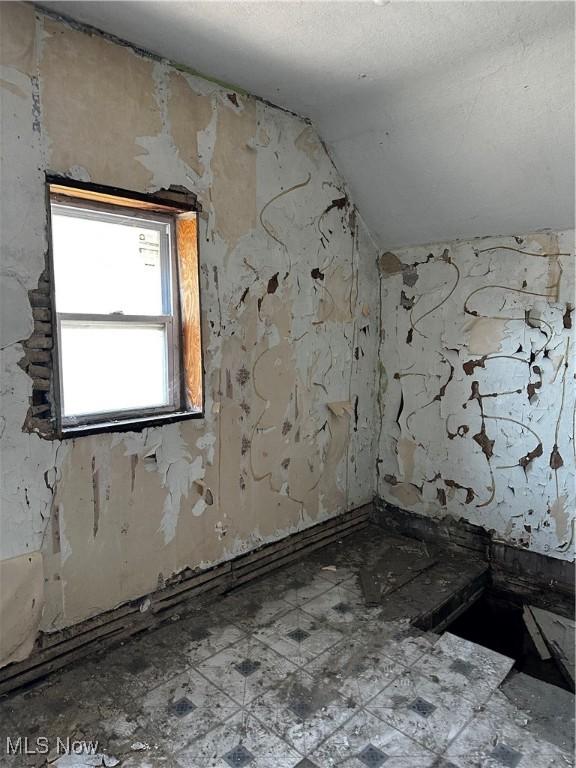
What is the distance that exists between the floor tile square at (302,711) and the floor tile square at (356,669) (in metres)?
0.05

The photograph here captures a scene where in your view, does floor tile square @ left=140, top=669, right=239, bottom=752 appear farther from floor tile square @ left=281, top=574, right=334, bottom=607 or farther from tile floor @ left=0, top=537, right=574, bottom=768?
floor tile square @ left=281, top=574, right=334, bottom=607

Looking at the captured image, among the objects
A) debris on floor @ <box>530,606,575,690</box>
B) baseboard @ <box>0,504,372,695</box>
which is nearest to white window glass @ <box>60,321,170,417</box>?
baseboard @ <box>0,504,372,695</box>

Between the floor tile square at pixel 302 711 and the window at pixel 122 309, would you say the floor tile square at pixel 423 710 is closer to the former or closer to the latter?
the floor tile square at pixel 302 711

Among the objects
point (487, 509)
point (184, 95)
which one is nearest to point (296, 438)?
point (487, 509)

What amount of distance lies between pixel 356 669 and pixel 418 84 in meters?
2.50

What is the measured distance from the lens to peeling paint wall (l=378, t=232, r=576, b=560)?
2.69 metres

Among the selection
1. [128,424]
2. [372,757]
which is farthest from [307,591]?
[128,424]

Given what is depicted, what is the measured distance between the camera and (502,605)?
2904 mm

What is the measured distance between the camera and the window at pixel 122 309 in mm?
2037

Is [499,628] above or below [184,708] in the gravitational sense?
below

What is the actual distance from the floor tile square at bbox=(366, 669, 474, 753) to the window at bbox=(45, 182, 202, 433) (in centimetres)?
141

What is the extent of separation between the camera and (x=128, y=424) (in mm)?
2160

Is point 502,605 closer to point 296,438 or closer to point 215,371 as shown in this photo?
point 296,438

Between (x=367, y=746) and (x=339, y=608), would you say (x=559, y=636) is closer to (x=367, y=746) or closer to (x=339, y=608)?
(x=339, y=608)
